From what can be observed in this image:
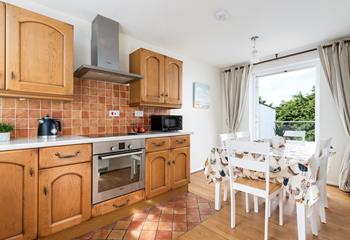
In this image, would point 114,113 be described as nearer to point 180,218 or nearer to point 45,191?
point 45,191

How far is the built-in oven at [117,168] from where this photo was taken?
1.73 meters

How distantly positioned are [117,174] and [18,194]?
2.65ft

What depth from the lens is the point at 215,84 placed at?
420 cm

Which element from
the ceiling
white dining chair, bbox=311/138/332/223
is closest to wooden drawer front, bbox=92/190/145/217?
white dining chair, bbox=311/138/332/223

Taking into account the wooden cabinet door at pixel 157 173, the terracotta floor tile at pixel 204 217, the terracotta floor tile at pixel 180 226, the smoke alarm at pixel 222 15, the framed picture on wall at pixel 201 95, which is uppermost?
the smoke alarm at pixel 222 15

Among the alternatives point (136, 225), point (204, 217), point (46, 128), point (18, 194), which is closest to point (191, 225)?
point (204, 217)

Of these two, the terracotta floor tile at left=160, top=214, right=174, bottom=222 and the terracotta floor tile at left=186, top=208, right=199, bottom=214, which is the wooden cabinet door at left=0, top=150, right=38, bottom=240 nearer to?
the terracotta floor tile at left=160, top=214, right=174, bottom=222

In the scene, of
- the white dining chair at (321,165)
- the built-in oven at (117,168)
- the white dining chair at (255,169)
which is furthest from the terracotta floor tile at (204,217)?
the white dining chair at (321,165)

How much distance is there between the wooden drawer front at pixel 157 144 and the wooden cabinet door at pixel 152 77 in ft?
1.89

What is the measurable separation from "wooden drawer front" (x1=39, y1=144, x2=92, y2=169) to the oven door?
0.38ft

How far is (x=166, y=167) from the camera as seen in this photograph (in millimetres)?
2332

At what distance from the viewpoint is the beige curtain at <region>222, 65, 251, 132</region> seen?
12.4ft

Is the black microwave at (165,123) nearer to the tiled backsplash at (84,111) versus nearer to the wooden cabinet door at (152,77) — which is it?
the tiled backsplash at (84,111)

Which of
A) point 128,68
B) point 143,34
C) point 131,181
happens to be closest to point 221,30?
point 143,34
